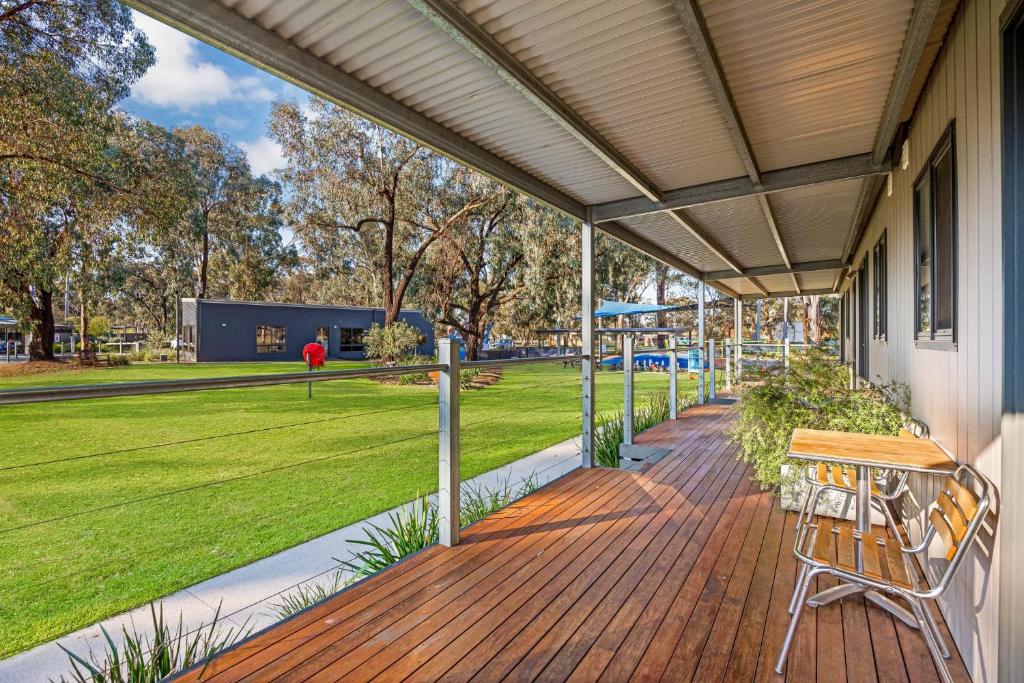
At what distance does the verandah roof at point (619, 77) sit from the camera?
2.03 m

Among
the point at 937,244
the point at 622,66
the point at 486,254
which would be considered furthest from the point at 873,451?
the point at 486,254

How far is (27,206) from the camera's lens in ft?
32.1

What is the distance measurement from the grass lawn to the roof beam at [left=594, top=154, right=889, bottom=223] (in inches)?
81.2

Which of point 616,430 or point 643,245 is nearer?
point 616,430

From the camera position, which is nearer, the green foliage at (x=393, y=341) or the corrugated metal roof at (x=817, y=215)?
the corrugated metal roof at (x=817, y=215)

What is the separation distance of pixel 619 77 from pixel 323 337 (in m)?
23.5

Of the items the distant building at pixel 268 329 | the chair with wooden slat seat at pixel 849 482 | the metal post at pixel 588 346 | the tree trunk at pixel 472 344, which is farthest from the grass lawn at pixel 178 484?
the distant building at pixel 268 329

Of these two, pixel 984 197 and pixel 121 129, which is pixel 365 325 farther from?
pixel 984 197

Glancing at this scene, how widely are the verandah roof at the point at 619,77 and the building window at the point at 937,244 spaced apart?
0.44 m

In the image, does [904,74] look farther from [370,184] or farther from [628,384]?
[370,184]

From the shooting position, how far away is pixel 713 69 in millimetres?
2342

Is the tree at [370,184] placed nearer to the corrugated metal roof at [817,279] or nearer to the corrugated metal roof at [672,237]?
the corrugated metal roof at [672,237]

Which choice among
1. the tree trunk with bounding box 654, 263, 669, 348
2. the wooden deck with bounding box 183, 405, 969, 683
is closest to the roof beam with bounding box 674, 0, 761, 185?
the wooden deck with bounding box 183, 405, 969, 683

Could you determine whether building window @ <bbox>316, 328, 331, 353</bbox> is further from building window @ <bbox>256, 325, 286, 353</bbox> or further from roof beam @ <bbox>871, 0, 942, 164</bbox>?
roof beam @ <bbox>871, 0, 942, 164</bbox>
